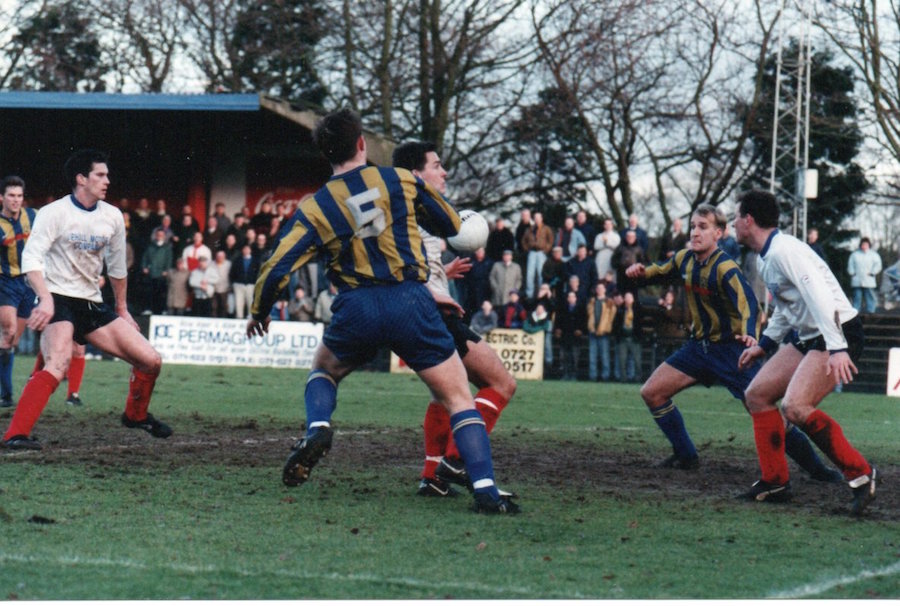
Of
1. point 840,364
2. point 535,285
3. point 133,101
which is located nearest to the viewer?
point 840,364

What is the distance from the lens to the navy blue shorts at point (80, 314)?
8.75m

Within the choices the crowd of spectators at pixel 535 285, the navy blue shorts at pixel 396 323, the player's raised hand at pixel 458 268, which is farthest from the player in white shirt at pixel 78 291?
the crowd of spectators at pixel 535 285

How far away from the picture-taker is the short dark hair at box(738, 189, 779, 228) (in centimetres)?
727

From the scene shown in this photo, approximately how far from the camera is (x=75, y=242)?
8.75 meters

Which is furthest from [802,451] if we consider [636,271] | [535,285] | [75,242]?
[535,285]

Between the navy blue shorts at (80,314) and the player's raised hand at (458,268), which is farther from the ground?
the player's raised hand at (458,268)

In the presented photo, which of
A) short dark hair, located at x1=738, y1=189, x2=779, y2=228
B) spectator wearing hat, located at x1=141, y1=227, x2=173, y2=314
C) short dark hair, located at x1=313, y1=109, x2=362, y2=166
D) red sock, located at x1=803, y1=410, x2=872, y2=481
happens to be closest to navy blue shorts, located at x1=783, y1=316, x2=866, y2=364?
red sock, located at x1=803, y1=410, x2=872, y2=481

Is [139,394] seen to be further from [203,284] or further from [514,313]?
[203,284]

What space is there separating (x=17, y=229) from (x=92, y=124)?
48.6ft

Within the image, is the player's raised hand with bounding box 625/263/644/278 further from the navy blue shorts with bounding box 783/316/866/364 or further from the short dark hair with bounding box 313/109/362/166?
the short dark hair with bounding box 313/109/362/166

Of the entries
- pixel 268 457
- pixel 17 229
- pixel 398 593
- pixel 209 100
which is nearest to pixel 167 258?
pixel 209 100

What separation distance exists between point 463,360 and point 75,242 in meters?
3.15

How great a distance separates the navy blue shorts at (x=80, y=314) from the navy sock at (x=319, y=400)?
2.77 m

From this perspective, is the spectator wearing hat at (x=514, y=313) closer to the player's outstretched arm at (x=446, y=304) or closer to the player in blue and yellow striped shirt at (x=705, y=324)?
the player in blue and yellow striped shirt at (x=705, y=324)
